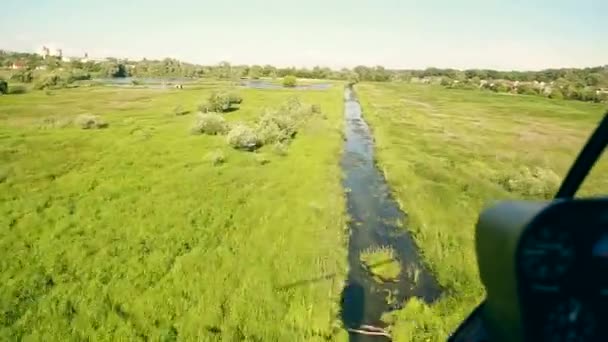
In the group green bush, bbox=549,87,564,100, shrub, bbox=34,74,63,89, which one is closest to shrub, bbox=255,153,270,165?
shrub, bbox=34,74,63,89

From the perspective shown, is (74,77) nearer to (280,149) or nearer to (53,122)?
(53,122)

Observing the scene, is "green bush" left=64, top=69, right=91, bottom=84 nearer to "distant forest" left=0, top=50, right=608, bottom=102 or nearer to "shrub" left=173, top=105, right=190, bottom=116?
"distant forest" left=0, top=50, right=608, bottom=102

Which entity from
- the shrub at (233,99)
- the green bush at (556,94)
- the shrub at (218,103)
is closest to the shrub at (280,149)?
the shrub at (218,103)

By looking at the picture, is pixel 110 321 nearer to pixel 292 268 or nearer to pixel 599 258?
pixel 292 268

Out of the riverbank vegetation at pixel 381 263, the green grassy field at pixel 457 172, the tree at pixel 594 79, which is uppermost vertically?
the tree at pixel 594 79

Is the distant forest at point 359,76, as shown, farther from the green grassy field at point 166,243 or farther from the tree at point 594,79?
the green grassy field at point 166,243

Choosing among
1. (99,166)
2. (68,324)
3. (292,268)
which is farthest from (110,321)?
(99,166)
